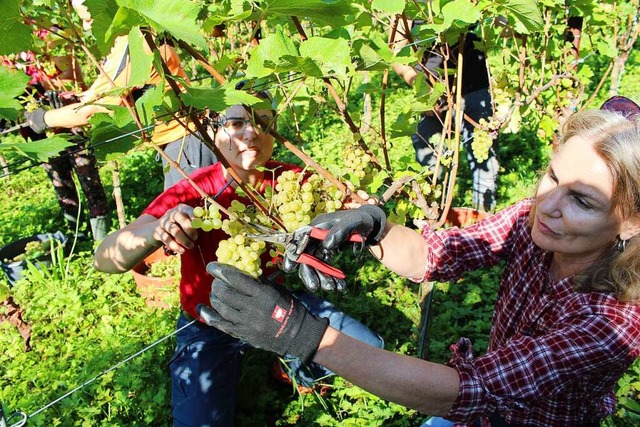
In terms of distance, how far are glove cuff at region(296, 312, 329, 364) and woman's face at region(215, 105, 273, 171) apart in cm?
90

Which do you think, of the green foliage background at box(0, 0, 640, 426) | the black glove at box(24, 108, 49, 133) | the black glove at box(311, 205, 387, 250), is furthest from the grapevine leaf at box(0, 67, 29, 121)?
the black glove at box(24, 108, 49, 133)

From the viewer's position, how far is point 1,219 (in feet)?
15.6

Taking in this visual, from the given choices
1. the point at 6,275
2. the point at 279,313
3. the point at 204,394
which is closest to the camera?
the point at 279,313

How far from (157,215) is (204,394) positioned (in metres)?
0.82

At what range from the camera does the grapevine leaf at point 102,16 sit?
97cm

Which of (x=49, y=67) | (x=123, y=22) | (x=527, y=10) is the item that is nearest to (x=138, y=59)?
(x=123, y=22)

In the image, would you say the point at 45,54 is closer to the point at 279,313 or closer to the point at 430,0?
the point at 430,0

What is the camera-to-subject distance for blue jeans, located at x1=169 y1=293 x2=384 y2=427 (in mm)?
2205

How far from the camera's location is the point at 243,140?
79.3 inches

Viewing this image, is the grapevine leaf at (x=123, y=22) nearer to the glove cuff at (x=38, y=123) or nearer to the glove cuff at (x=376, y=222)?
the glove cuff at (x=376, y=222)

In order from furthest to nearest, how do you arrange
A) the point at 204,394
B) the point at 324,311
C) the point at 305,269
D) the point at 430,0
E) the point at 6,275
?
the point at 6,275, the point at 324,311, the point at 204,394, the point at 430,0, the point at 305,269

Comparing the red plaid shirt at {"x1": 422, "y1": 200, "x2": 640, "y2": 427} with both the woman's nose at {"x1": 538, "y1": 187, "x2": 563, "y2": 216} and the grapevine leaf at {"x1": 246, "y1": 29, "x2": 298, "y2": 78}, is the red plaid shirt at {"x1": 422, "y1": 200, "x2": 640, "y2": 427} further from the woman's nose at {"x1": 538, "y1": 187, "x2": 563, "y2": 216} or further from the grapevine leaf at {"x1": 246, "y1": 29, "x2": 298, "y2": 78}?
the grapevine leaf at {"x1": 246, "y1": 29, "x2": 298, "y2": 78}

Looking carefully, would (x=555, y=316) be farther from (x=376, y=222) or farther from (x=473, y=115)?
(x=473, y=115)

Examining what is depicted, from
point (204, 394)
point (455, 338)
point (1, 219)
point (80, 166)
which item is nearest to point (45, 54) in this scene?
point (80, 166)
